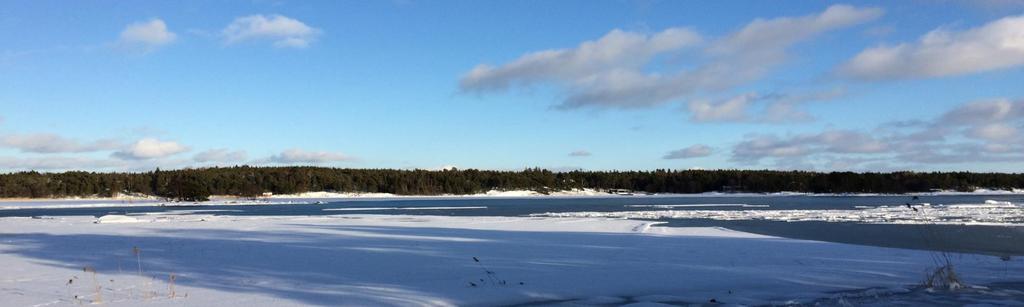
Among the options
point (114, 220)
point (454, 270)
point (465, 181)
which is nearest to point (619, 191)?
point (465, 181)

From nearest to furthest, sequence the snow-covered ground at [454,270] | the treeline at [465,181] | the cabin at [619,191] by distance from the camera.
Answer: the snow-covered ground at [454,270]
the treeline at [465,181]
the cabin at [619,191]

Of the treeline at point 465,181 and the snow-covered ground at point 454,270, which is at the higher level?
the treeline at point 465,181

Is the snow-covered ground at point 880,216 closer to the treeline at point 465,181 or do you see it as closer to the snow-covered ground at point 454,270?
the snow-covered ground at point 454,270

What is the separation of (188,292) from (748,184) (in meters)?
115

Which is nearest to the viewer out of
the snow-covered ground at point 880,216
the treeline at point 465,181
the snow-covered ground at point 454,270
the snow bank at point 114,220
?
the snow-covered ground at point 454,270

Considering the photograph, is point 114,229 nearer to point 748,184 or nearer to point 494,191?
point 494,191

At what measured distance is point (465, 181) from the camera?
117 metres

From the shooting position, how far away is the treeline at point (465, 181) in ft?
328

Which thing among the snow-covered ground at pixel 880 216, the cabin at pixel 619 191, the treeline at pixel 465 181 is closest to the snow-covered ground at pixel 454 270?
the snow-covered ground at pixel 880 216

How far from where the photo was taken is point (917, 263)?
12.6 metres

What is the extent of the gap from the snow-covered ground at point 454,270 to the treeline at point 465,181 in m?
84.1

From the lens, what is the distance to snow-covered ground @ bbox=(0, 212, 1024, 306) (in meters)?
9.23

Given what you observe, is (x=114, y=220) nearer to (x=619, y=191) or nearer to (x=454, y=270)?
(x=454, y=270)

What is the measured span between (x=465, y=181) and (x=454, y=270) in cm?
10574
